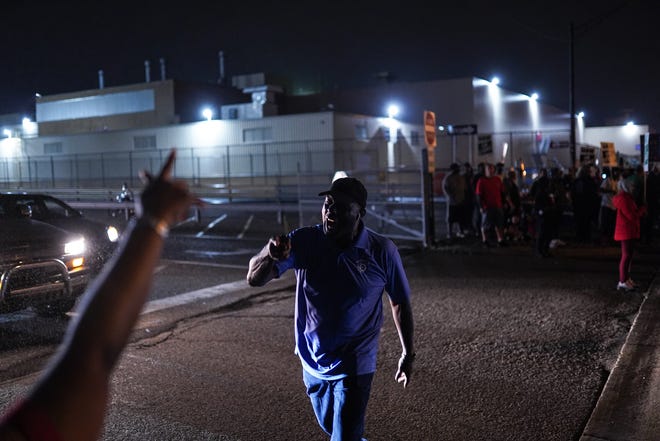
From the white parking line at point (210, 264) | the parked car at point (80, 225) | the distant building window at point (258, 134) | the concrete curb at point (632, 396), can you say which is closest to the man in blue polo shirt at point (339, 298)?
the concrete curb at point (632, 396)

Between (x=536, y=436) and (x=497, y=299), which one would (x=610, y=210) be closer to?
(x=497, y=299)

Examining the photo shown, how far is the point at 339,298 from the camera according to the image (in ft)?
11.0

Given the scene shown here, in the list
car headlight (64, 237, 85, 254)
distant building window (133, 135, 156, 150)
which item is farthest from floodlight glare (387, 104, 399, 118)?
car headlight (64, 237, 85, 254)

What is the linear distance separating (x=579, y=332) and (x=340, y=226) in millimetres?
4940

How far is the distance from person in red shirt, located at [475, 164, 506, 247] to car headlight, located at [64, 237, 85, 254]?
342 inches

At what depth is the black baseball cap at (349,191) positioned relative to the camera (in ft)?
11.6

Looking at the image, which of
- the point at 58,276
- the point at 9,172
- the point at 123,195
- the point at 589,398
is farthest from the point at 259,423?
the point at 9,172

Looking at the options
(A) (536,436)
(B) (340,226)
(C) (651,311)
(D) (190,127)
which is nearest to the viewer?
(B) (340,226)

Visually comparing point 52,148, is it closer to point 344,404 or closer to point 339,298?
point 339,298

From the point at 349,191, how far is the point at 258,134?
3179 centimetres

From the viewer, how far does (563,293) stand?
9.54m

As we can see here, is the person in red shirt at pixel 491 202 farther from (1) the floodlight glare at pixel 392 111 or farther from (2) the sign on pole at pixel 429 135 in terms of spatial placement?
(1) the floodlight glare at pixel 392 111

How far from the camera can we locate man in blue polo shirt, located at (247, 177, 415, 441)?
3277 millimetres

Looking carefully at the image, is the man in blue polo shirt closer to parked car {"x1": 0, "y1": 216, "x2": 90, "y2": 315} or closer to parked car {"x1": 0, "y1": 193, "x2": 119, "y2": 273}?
parked car {"x1": 0, "y1": 216, "x2": 90, "y2": 315}
